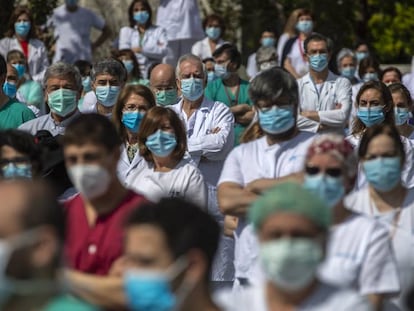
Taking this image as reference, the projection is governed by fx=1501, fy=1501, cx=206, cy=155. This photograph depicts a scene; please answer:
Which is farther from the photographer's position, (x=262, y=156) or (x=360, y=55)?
(x=360, y=55)

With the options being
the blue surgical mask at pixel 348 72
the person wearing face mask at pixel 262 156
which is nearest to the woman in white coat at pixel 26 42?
the blue surgical mask at pixel 348 72

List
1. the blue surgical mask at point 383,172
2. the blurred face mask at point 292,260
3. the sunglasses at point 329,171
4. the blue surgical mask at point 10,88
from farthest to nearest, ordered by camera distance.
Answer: the blue surgical mask at point 10,88 → the blue surgical mask at point 383,172 → the sunglasses at point 329,171 → the blurred face mask at point 292,260

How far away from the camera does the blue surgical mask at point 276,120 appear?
867cm

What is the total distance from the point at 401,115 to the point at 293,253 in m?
6.74

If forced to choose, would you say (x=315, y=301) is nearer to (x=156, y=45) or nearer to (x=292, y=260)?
(x=292, y=260)

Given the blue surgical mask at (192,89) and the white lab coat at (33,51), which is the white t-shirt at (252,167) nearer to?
the blue surgical mask at (192,89)

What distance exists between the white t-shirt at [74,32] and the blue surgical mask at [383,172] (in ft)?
37.1

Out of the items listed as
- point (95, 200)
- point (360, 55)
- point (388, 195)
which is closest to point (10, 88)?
point (360, 55)

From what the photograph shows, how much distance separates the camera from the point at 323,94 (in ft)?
45.7

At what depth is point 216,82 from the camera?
14.8m

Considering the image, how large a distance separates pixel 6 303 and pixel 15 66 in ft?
36.6

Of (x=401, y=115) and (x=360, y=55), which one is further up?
(x=401, y=115)

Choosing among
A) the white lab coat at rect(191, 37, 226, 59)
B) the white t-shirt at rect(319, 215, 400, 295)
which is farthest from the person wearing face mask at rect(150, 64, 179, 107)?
the white t-shirt at rect(319, 215, 400, 295)

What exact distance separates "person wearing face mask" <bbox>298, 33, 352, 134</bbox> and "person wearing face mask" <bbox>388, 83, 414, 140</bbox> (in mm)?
612
